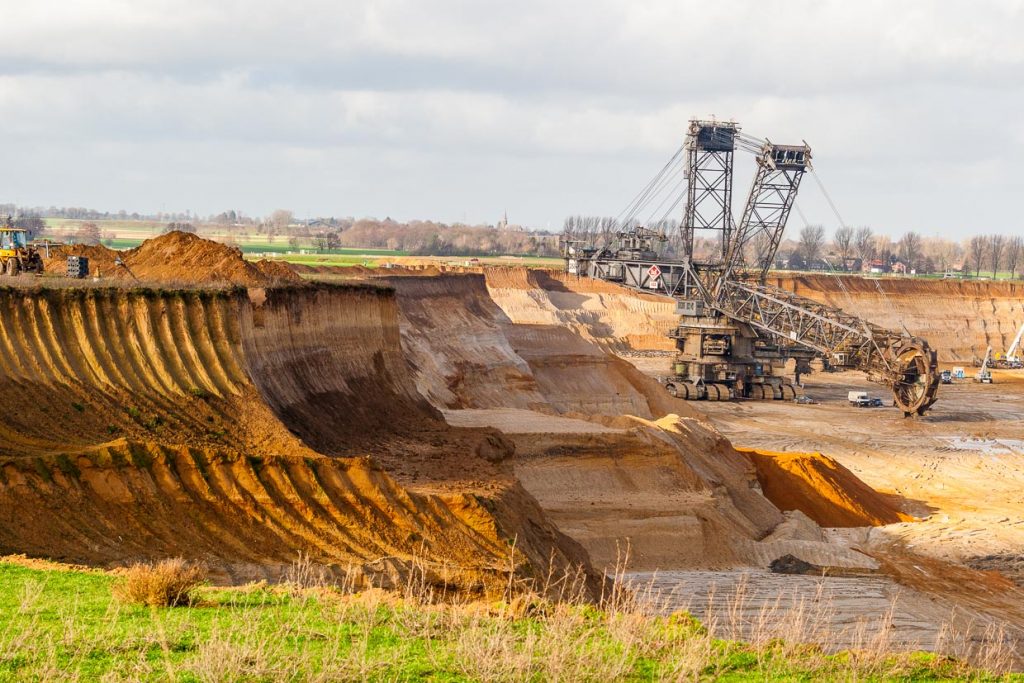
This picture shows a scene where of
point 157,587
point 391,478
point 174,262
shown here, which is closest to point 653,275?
point 174,262

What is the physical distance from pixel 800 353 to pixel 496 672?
6804 cm

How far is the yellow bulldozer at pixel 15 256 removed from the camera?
125ft

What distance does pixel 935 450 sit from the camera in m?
61.5

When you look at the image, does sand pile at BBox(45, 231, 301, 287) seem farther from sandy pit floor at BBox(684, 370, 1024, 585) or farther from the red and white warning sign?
the red and white warning sign

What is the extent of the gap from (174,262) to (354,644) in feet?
95.5

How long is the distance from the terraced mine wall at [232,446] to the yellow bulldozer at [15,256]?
27.0 feet

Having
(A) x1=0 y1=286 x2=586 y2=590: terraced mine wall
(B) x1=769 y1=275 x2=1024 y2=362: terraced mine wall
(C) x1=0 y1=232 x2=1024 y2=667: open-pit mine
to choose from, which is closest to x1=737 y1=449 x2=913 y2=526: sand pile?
(C) x1=0 y1=232 x2=1024 y2=667: open-pit mine

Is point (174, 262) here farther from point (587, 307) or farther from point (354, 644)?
point (587, 307)

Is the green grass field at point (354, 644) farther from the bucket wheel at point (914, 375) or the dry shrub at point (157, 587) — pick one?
the bucket wheel at point (914, 375)

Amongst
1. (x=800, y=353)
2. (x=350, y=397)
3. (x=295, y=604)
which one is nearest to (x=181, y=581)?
(x=295, y=604)

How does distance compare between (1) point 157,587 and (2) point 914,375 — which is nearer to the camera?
(1) point 157,587

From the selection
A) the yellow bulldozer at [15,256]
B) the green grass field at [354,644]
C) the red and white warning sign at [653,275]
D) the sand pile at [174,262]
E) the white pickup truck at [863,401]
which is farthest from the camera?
the red and white warning sign at [653,275]

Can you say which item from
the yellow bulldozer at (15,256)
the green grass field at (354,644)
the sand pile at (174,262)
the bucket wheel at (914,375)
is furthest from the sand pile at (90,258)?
the bucket wheel at (914,375)

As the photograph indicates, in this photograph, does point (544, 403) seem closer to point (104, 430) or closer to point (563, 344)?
point (563, 344)
